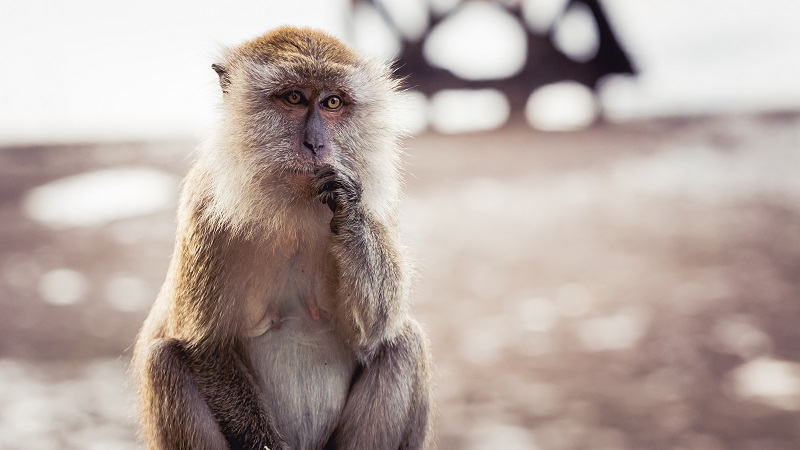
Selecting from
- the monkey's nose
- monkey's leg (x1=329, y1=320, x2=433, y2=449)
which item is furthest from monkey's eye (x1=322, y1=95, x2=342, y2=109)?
monkey's leg (x1=329, y1=320, x2=433, y2=449)

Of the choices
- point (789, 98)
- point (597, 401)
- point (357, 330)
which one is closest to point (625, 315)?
point (597, 401)

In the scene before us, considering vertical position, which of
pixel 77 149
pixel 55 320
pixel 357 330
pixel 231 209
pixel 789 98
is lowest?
pixel 55 320

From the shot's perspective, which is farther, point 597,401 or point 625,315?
point 625,315

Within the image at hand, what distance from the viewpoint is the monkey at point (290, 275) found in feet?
11.5

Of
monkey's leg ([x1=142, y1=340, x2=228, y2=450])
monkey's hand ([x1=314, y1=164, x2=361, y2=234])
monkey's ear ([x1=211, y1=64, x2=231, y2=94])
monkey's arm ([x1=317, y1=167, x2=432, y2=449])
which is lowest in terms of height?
monkey's leg ([x1=142, y1=340, x2=228, y2=450])

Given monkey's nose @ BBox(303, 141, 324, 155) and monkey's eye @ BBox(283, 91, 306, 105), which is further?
monkey's eye @ BBox(283, 91, 306, 105)

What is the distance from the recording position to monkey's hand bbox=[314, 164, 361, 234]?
11.0 feet

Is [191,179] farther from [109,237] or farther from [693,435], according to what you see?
[109,237]

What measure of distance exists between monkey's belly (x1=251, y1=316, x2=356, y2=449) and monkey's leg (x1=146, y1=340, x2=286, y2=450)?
10cm

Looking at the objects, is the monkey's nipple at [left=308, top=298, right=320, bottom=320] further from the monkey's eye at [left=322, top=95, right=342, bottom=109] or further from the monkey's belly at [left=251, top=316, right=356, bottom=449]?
the monkey's eye at [left=322, top=95, right=342, bottom=109]

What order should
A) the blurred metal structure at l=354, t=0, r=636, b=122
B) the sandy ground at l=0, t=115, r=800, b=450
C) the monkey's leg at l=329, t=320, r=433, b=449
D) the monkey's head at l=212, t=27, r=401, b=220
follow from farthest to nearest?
the blurred metal structure at l=354, t=0, r=636, b=122 < the sandy ground at l=0, t=115, r=800, b=450 < the monkey's leg at l=329, t=320, r=433, b=449 < the monkey's head at l=212, t=27, r=401, b=220

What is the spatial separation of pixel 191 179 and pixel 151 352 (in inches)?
30.4

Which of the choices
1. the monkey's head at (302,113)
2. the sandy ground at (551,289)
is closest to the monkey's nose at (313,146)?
the monkey's head at (302,113)

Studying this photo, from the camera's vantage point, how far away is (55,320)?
7.67 m
